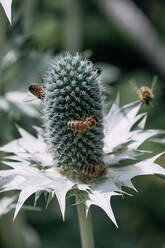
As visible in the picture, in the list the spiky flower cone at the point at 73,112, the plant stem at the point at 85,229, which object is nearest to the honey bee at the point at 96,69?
the spiky flower cone at the point at 73,112

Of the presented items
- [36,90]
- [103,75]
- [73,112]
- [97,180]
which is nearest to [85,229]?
[97,180]

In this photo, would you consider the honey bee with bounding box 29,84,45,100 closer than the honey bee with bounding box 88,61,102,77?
No

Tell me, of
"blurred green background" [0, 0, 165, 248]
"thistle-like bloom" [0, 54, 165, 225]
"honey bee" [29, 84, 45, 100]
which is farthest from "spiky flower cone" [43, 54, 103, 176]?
"blurred green background" [0, 0, 165, 248]

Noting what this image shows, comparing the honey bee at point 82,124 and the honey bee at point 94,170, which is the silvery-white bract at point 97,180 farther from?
the honey bee at point 82,124

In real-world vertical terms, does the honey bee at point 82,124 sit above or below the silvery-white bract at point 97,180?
above

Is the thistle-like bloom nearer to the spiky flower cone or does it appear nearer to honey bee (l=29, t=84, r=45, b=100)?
the spiky flower cone

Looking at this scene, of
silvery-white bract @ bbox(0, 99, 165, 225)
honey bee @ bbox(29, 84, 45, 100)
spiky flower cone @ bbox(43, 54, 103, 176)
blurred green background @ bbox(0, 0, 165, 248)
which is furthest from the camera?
blurred green background @ bbox(0, 0, 165, 248)
